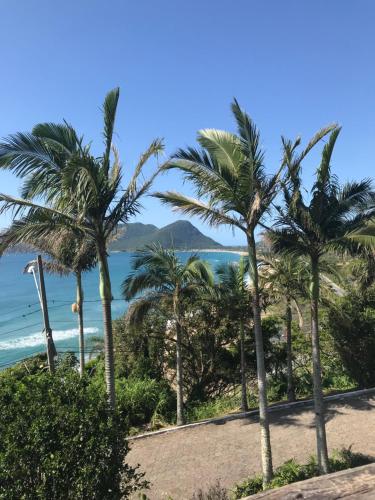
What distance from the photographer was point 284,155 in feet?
24.3

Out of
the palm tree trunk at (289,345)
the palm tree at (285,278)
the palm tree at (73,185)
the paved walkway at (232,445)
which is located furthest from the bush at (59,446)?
the palm tree trunk at (289,345)

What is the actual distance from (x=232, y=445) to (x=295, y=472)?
2678 mm

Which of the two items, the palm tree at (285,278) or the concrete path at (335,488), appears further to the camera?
the palm tree at (285,278)

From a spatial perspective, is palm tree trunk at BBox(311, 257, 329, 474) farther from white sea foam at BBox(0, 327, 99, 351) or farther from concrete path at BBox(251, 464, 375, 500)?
white sea foam at BBox(0, 327, 99, 351)

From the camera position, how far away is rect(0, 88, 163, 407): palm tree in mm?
7125

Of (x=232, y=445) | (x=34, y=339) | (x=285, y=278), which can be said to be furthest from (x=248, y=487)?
(x=34, y=339)

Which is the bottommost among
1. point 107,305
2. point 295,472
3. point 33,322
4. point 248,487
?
point 33,322

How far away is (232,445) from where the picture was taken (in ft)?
33.7

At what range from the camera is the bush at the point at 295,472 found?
7600 mm

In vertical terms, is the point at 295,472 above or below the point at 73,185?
below

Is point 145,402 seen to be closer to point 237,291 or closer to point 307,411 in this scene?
point 237,291

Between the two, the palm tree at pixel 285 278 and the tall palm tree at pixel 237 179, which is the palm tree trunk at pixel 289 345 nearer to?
the palm tree at pixel 285 278

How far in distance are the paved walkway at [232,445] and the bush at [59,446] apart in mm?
4298

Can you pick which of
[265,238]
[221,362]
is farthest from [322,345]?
[265,238]
